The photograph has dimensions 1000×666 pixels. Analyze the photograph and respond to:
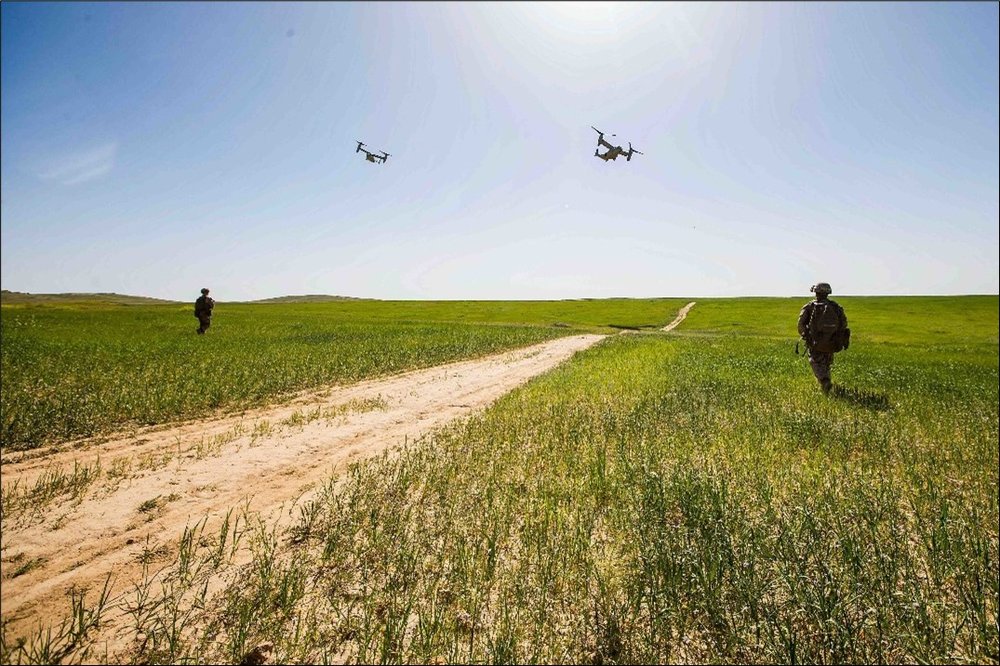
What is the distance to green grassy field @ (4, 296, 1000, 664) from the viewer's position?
3.24 metres

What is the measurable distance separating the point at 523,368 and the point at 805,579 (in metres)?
17.3

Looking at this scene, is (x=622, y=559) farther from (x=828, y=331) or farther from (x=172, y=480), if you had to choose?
(x=828, y=331)

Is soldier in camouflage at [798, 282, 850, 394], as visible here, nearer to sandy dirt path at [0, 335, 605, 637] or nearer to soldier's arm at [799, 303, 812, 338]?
soldier's arm at [799, 303, 812, 338]

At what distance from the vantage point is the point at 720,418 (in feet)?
32.6

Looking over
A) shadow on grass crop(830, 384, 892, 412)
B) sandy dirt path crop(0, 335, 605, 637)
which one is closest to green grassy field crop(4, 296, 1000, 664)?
sandy dirt path crop(0, 335, 605, 637)

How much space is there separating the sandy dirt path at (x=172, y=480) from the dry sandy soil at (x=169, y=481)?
0.05ft

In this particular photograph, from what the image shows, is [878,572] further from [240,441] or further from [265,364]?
[265,364]

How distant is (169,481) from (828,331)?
16.5 metres

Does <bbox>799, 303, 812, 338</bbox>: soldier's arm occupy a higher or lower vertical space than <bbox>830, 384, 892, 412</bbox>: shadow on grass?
higher

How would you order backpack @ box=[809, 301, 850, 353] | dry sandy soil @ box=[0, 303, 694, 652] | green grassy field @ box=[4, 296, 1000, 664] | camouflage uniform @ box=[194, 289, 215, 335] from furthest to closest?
1. camouflage uniform @ box=[194, 289, 215, 335]
2. backpack @ box=[809, 301, 850, 353]
3. dry sandy soil @ box=[0, 303, 694, 652]
4. green grassy field @ box=[4, 296, 1000, 664]

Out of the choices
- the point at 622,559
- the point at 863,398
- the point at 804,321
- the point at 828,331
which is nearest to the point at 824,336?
the point at 828,331

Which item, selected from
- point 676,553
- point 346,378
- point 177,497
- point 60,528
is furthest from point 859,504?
point 346,378

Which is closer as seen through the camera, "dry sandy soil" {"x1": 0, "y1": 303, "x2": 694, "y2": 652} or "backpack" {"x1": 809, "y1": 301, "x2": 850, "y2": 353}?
"dry sandy soil" {"x1": 0, "y1": 303, "x2": 694, "y2": 652}

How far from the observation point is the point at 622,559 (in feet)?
14.2
